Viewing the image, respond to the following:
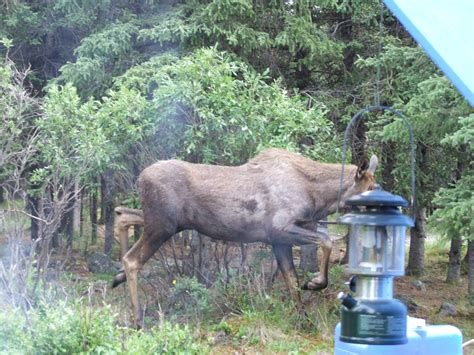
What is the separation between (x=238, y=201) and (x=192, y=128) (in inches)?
53.6

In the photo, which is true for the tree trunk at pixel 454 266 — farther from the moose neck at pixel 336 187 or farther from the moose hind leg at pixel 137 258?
the moose hind leg at pixel 137 258

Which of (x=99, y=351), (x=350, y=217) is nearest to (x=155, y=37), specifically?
(x=99, y=351)

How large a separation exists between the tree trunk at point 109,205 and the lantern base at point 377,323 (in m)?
8.69

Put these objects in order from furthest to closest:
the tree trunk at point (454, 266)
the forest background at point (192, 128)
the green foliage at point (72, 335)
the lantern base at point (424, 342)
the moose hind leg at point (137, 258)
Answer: the tree trunk at point (454, 266) → the moose hind leg at point (137, 258) → the forest background at point (192, 128) → the green foliage at point (72, 335) → the lantern base at point (424, 342)

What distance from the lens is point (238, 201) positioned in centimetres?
959

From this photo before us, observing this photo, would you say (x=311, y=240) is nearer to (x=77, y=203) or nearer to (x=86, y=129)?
(x=77, y=203)

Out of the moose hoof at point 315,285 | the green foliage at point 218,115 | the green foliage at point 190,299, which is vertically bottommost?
the green foliage at point 190,299

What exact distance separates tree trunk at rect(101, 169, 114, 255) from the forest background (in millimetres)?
65

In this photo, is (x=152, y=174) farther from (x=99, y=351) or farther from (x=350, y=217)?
(x=350, y=217)

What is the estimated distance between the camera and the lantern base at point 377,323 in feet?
12.2

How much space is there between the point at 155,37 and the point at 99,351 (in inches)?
275

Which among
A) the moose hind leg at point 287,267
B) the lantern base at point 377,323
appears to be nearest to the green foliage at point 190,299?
the moose hind leg at point 287,267

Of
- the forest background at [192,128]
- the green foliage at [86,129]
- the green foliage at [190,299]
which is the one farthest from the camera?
the green foliage at [86,129]

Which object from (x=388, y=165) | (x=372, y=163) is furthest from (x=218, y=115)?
(x=388, y=165)
